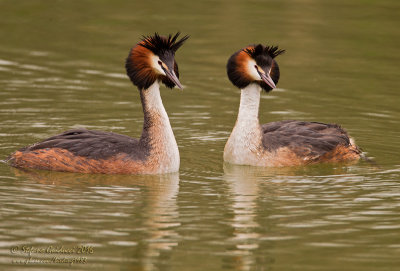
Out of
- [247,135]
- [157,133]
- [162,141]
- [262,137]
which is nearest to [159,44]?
[157,133]

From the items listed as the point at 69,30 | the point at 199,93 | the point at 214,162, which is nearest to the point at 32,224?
the point at 214,162

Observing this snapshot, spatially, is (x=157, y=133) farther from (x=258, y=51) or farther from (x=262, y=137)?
(x=258, y=51)

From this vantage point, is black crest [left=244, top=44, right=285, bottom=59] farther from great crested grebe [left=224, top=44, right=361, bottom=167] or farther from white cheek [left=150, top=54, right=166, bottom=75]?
white cheek [left=150, top=54, right=166, bottom=75]

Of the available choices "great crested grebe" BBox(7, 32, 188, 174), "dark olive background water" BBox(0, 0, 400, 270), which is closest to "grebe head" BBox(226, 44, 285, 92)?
"great crested grebe" BBox(7, 32, 188, 174)

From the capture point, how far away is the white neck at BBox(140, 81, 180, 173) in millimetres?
13273

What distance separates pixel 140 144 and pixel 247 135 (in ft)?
5.90

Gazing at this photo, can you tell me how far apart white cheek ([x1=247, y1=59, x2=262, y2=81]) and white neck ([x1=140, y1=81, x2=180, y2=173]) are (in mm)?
1555

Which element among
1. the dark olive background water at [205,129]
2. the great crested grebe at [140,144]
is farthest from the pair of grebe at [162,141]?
the dark olive background water at [205,129]

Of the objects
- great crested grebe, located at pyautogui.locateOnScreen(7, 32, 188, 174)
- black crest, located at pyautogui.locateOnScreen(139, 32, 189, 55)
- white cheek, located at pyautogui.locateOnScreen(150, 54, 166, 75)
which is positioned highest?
black crest, located at pyautogui.locateOnScreen(139, 32, 189, 55)

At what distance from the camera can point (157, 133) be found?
43.7ft

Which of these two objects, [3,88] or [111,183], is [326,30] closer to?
[3,88]

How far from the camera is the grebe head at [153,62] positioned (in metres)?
13.0

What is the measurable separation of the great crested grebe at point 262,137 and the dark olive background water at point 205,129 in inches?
8.8

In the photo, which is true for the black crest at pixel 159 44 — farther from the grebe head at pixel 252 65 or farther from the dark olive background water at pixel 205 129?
the dark olive background water at pixel 205 129
